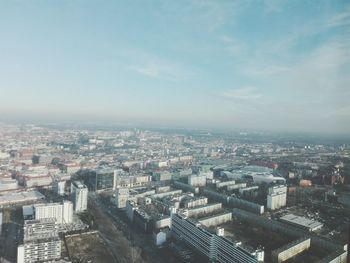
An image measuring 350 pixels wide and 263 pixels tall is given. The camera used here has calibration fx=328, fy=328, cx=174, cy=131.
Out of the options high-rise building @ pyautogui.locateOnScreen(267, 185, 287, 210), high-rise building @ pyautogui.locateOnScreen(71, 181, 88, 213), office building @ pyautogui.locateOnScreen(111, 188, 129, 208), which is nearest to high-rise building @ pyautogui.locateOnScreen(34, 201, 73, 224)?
high-rise building @ pyautogui.locateOnScreen(71, 181, 88, 213)

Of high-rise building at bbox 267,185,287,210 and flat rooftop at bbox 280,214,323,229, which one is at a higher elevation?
high-rise building at bbox 267,185,287,210

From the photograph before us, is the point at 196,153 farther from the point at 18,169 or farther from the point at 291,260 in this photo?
the point at 291,260

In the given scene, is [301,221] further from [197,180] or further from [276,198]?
[197,180]

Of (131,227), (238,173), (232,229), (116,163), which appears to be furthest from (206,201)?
(116,163)

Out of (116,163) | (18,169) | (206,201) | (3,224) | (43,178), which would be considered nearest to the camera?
(3,224)

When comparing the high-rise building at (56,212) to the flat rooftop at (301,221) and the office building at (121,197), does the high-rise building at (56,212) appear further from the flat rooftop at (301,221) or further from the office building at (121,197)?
the flat rooftop at (301,221)

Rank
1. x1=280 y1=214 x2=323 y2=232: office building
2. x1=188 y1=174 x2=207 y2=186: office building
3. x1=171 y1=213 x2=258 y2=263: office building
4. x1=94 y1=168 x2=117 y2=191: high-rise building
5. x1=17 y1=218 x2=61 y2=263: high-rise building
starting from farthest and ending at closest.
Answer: x1=188 y1=174 x2=207 y2=186: office building
x1=94 y1=168 x2=117 y2=191: high-rise building
x1=280 y1=214 x2=323 y2=232: office building
x1=17 y1=218 x2=61 y2=263: high-rise building
x1=171 y1=213 x2=258 y2=263: office building

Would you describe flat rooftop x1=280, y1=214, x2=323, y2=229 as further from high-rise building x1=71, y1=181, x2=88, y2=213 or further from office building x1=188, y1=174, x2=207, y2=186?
high-rise building x1=71, y1=181, x2=88, y2=213

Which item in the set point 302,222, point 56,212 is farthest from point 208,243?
point 56,212
